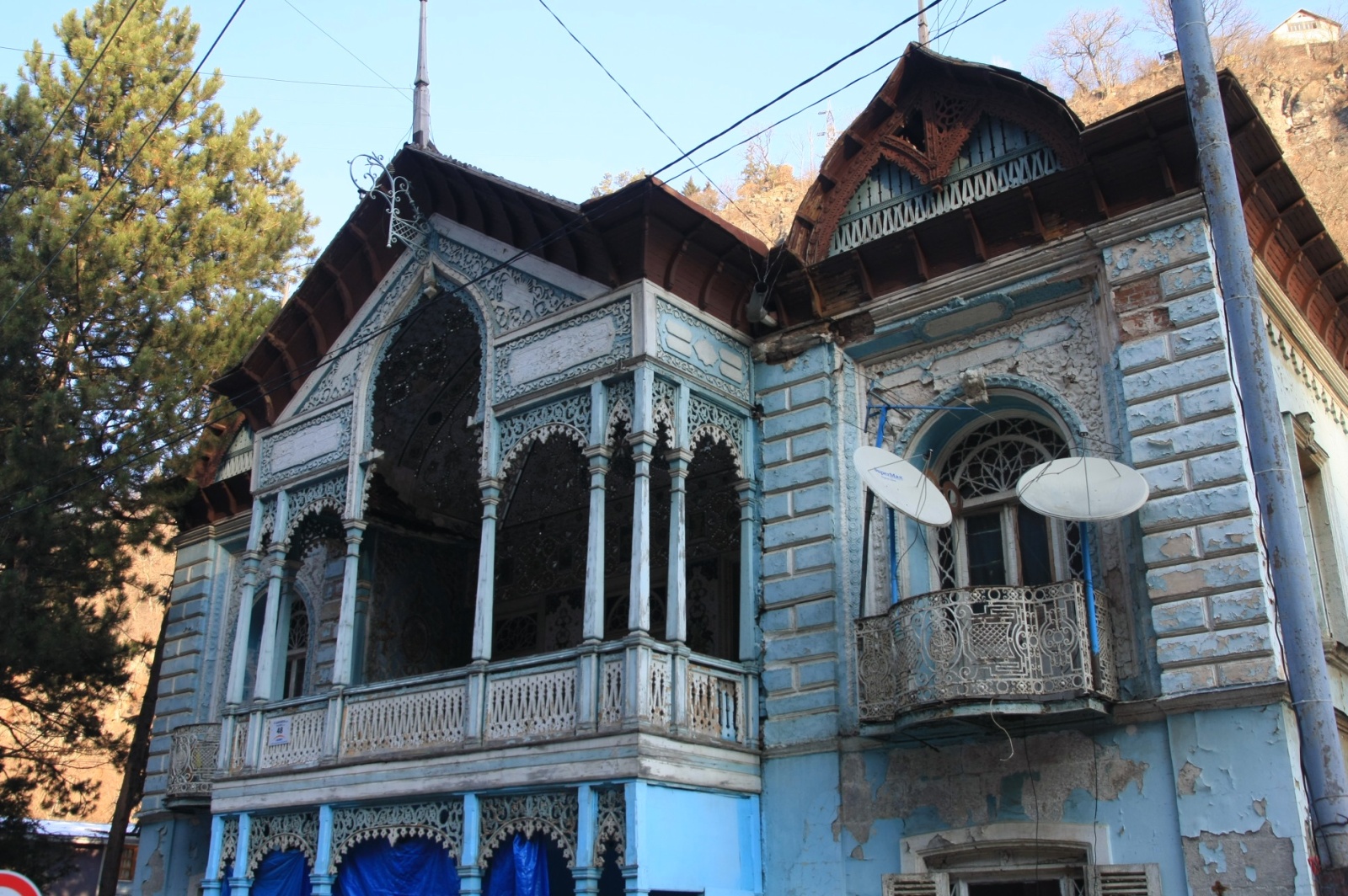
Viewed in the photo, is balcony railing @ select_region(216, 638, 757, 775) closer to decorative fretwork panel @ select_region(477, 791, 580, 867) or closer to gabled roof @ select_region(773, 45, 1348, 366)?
decorative fretwork panel @ select_region(477, 791, 580, 867)

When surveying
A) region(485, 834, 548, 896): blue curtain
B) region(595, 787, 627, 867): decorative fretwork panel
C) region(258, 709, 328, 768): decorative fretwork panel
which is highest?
region(258, 709, 328, 768): decorative fretwork panel

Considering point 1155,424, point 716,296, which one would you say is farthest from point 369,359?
point 1155,424

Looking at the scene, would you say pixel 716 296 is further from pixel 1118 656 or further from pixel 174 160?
pixel 174 160

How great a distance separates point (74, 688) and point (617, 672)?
13107 mm

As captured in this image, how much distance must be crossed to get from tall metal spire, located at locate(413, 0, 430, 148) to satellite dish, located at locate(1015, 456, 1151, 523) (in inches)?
341

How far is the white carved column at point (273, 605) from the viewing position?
14.8m

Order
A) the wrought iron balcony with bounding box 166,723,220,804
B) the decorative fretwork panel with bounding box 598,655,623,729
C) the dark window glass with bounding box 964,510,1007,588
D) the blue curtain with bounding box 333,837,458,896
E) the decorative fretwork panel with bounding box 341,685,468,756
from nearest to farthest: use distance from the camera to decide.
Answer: the decorative fretwork panel with bounding box 598,655,623,729
the dark window glass with bounding box 964,510,1007,588
the blue curtain with bounding box 333,837,458,896
the decorative fretwork panel with bounding box 341,685,468,756
the wrought iron balcony with bounding box 166,723,220,804

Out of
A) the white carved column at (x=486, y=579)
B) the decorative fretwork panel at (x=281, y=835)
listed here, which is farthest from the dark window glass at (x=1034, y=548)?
the decorative fretwork panel at (x=281, y=835)

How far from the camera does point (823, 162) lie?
44.2 ft

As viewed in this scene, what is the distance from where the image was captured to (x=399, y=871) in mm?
12727

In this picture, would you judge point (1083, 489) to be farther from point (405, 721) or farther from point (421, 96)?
point (421, 96)

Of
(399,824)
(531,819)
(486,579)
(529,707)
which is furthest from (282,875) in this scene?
(486,579)

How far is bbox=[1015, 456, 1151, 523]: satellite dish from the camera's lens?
32.9 feet

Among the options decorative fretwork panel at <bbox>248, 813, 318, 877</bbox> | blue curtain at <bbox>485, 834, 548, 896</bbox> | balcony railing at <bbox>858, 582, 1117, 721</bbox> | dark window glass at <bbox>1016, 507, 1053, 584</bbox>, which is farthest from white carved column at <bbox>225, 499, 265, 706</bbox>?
dark window glass at <bbox>1016, 507, 1053, 584</bbox>
